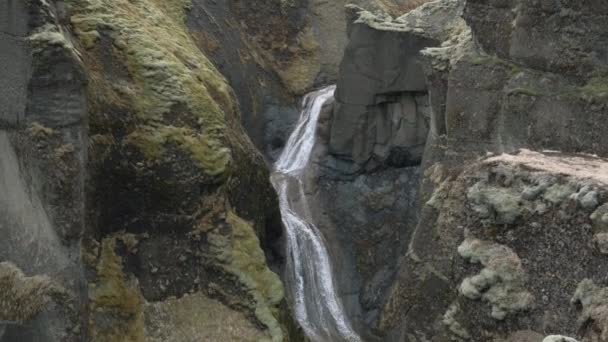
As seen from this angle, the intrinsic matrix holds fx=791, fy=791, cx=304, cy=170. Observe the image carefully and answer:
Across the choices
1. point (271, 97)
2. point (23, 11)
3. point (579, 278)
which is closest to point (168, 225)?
point (23, 11)

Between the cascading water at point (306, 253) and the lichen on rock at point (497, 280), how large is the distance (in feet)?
46.5

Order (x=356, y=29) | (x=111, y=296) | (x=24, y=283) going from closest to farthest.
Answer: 1. (x=24, y=283)
2. (x=111, y=296)
3. (x=356, y=29)

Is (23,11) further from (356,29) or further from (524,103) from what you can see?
(356,29)

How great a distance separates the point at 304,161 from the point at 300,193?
1.65m

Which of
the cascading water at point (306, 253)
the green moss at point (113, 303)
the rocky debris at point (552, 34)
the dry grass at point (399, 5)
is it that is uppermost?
the rocky debris at point (552, 34)

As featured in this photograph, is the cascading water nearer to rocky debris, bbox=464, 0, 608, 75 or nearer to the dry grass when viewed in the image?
the dry grass

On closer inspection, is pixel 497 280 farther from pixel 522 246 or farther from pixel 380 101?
pixel 380 101

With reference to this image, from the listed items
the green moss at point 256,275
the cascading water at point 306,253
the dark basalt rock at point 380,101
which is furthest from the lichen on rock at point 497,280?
the dark basalt rock at point 380,101

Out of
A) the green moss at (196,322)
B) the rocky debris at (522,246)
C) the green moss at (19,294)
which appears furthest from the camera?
the green moss at (196,322)

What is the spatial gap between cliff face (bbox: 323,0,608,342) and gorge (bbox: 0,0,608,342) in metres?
0.03

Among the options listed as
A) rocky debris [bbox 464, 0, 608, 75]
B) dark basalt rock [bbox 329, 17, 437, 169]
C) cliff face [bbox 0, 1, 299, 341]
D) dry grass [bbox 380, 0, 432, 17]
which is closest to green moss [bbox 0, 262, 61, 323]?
cliff face [bbox 0, 1, 299, 341]

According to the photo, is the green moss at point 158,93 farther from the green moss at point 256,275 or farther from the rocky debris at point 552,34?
the rocky debris at point 552,34

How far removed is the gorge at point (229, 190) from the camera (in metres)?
9.29

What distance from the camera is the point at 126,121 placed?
15.7 meters
